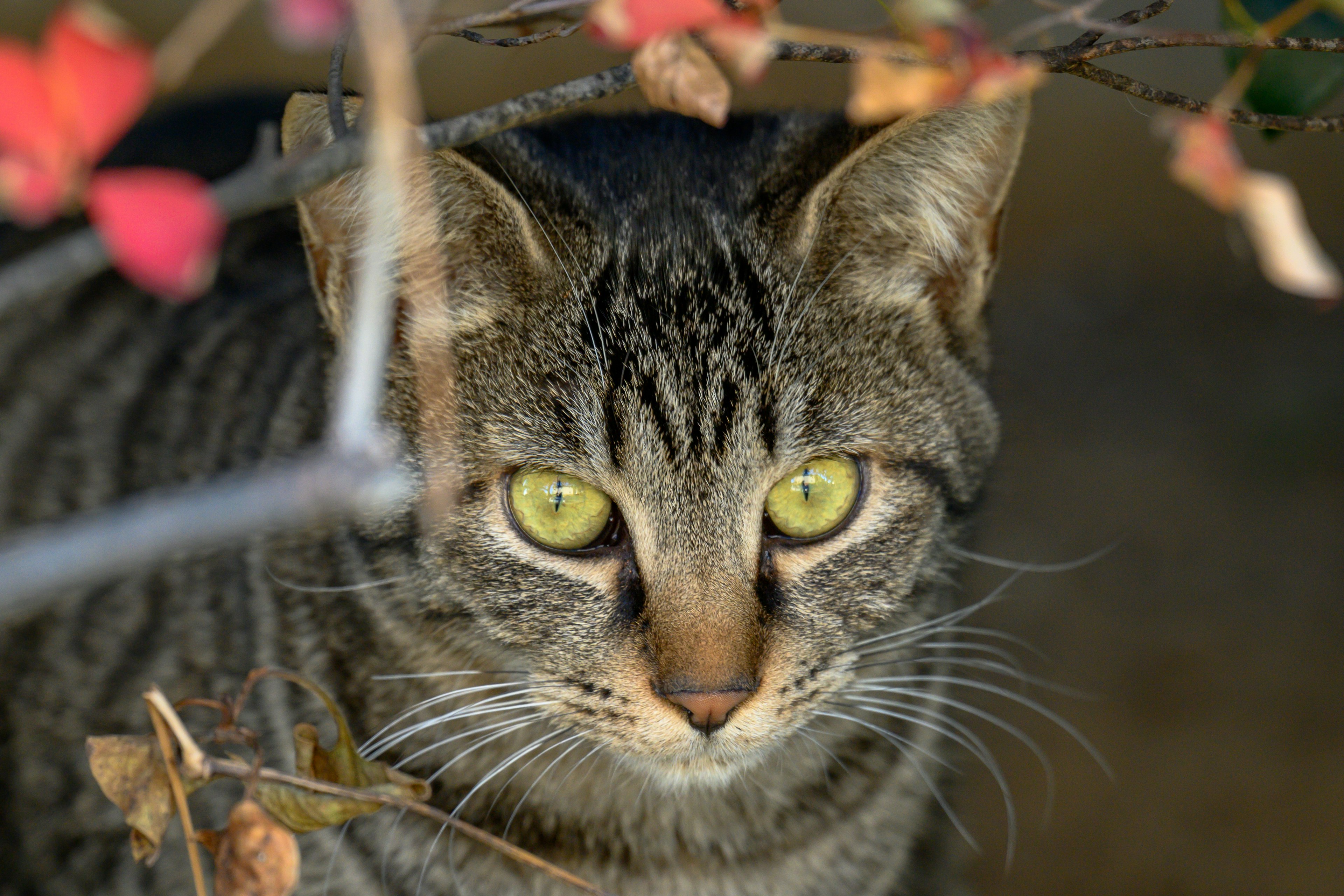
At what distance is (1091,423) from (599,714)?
232 cm

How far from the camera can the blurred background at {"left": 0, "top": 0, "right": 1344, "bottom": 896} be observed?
2.52 m

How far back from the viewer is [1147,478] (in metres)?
3.13

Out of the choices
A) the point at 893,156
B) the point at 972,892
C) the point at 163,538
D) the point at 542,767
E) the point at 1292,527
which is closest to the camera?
the point at 163,538

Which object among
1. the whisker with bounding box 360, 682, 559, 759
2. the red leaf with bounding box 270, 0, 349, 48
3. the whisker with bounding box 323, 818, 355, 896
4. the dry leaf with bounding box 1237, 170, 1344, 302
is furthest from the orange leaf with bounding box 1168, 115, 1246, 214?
the whisker with bounding box 323, 818, 355, 896

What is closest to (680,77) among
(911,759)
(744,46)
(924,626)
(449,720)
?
(744,46)

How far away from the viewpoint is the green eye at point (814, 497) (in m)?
1.43

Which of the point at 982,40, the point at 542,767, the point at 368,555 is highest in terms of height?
the point at 982,40

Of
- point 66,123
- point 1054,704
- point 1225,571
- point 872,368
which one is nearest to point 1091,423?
point 1225,571

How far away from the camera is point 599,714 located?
134cm

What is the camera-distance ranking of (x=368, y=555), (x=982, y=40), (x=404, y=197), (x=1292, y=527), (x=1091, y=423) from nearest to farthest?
(x=982, y=40) → (x=404, y=197) → (x=368, y=555) → (x=1292, y=527) → (x=1091, y=423)

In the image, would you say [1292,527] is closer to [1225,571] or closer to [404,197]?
[1225,571]

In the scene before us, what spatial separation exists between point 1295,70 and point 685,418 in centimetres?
73

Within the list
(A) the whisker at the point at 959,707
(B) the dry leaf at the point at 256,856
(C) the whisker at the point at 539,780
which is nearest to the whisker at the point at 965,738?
(A) the whisker at the point at 959,707

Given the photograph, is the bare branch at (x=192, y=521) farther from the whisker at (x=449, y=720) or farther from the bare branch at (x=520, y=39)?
the whisker at (x=449, y=720)
